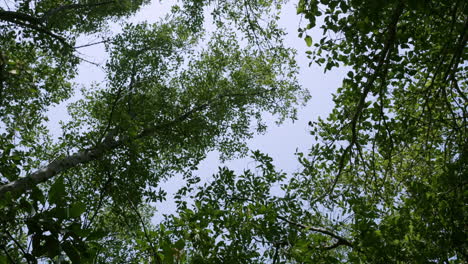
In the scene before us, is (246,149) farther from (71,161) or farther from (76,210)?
(76,210)

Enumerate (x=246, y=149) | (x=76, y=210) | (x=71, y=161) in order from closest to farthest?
(x=76, y=210) → (x=71, y=161) → (x=246, y=149)

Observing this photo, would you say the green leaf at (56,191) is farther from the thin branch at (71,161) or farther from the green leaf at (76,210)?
the thin branch at (71,161)

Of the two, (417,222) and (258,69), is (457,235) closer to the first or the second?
(417,222)

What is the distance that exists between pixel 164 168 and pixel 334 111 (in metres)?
5.95

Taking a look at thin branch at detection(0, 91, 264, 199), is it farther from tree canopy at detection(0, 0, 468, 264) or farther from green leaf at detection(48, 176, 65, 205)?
green leaf at detection(48, 176, 65, 205)

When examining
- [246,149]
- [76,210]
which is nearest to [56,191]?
[76,210]

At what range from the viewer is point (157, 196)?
21.2ft

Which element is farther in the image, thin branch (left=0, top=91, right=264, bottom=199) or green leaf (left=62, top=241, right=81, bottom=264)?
thin branch (left=0, top=91, right=264, bottom=199)

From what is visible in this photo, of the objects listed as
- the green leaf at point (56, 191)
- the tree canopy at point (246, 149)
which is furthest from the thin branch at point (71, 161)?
the green leaf at point (56, 191)

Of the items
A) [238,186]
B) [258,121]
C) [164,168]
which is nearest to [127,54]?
[164,168]

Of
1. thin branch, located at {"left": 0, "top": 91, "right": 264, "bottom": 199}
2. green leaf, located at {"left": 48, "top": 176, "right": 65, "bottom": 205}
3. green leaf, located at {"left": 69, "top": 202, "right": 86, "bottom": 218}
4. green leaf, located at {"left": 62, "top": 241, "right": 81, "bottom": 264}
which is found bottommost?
green leaf, located at {"left": 62, "top": 241, "right": 81, "bottom": 264}

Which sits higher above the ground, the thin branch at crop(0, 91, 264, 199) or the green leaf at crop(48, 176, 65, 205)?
the thin branch at crop(0, 91, 264, 199)

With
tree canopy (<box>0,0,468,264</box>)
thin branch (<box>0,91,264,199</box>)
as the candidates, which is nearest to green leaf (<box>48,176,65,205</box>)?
tree canopy (<box>0,0,468,264</box>)

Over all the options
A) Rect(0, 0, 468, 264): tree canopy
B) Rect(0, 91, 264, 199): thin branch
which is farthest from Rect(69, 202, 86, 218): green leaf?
Rect(0, 91, 264, 199): thin branch
